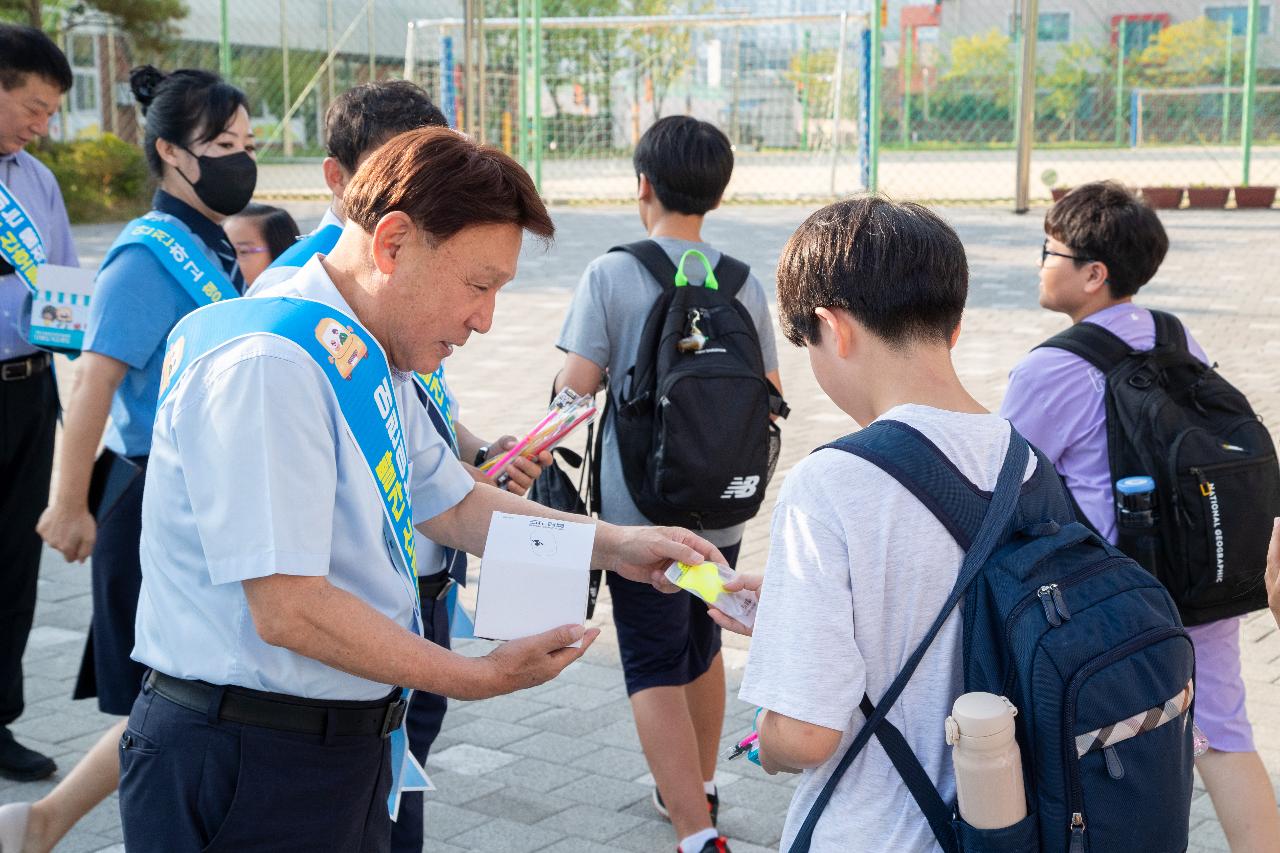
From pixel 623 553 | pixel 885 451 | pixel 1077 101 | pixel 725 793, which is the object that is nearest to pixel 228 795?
pixel 623 553

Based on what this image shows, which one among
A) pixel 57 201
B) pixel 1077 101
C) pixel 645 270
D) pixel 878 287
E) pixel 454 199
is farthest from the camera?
pixel 1077 101

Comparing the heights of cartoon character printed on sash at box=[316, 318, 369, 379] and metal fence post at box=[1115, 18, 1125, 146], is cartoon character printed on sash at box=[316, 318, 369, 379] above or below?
below

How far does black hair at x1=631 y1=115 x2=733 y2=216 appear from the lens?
385 centimetres

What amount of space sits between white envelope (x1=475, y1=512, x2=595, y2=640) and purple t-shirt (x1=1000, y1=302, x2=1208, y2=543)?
1568 millimetres

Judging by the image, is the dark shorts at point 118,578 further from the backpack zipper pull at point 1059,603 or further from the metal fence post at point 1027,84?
the metal fence post at point 1027,84

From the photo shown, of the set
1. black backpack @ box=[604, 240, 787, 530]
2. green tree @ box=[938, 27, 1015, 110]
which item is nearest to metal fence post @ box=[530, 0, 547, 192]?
green tree @ box=[938, 27, 1015, 110]

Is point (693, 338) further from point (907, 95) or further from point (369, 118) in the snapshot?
point (907, 95)

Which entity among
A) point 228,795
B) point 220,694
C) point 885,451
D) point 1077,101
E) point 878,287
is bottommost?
point 228,795

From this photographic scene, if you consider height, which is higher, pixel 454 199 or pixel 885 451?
pixel 454 199

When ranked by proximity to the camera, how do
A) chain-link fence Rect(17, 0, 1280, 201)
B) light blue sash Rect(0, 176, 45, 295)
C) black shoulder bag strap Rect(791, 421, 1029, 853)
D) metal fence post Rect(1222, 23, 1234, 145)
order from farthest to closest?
metal fence post Rect(1222, 23, 1234, 145), chain-link fence Rect(17, 0, 1280, 201), light blue sash Rect(0, 176, 45, 295), black shoulder bag strap Rect(791, 421, 1029, 853)

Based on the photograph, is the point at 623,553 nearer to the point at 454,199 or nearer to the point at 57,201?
the point at 454,199

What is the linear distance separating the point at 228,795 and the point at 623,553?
0.81 metres

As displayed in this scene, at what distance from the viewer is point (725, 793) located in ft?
13.8

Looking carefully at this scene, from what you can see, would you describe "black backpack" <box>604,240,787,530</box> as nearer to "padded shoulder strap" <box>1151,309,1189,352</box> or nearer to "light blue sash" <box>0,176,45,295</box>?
"padded shoulder strap" <box>1151,309,1189,352</box>
